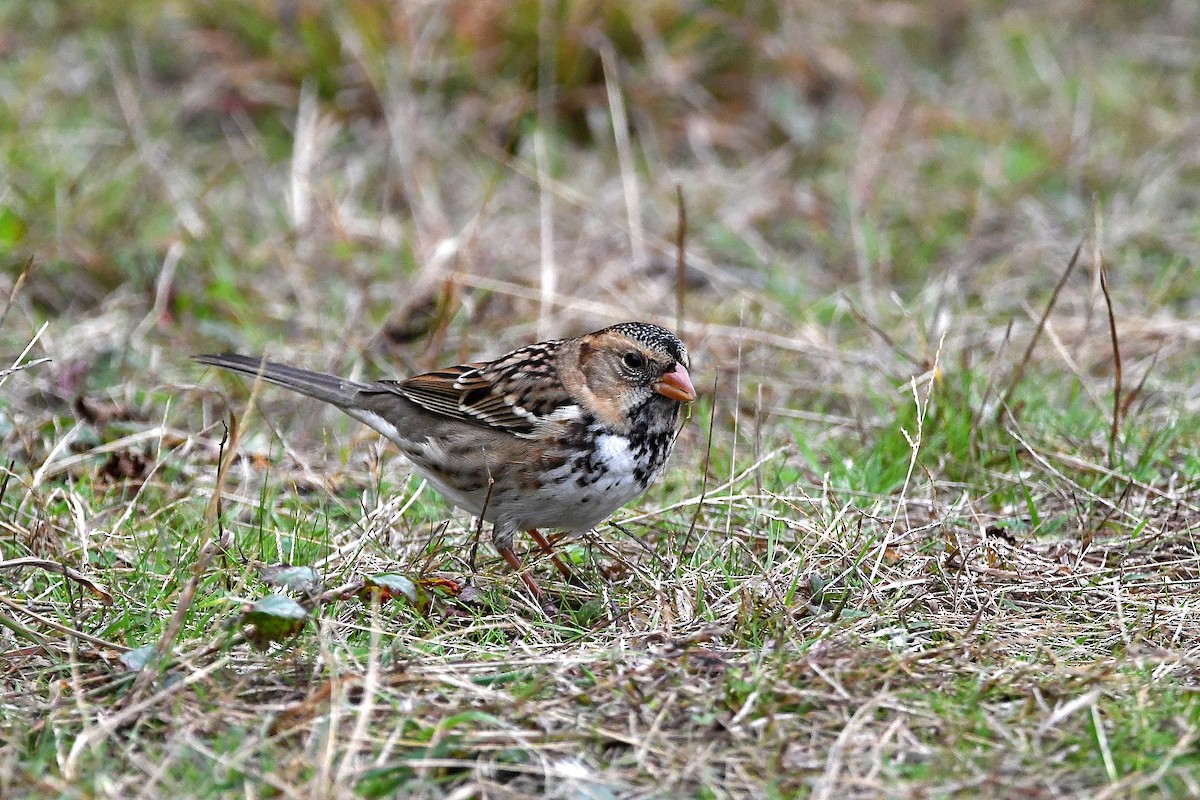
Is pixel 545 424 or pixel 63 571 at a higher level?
pixel 545 424

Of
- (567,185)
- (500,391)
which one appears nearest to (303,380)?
(500,391)

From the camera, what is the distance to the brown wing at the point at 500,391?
4613mm

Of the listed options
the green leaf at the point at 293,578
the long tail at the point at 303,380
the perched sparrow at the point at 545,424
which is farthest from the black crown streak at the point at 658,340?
the green leaf at the point at 293,578

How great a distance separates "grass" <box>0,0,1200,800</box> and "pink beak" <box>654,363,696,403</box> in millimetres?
340

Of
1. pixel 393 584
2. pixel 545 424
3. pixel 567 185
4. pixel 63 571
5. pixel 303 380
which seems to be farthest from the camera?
pixel 567 185

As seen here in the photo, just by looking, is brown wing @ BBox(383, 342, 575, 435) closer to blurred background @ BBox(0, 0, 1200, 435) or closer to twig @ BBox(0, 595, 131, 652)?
blurred background @ BBox(0, 0, 1200, 435)

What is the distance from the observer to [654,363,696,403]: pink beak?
451cm

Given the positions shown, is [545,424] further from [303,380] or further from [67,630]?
[67,630]

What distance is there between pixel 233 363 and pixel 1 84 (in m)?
4.15

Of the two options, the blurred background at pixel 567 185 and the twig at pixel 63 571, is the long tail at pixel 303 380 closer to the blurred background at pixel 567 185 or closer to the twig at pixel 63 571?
the blurred background at pixel 567 185

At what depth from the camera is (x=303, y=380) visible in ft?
16.5

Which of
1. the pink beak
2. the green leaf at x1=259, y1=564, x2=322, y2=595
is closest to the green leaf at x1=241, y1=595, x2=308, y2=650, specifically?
the green leaf at x1=259, y1=564, x2=322, y2=595

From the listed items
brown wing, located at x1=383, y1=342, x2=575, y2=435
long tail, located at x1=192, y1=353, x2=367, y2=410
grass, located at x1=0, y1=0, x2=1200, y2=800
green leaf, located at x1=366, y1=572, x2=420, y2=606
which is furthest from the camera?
long tail, located at x1=192, y1=353, x2=367, y2=410

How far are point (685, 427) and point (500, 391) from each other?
1289 millimetres
